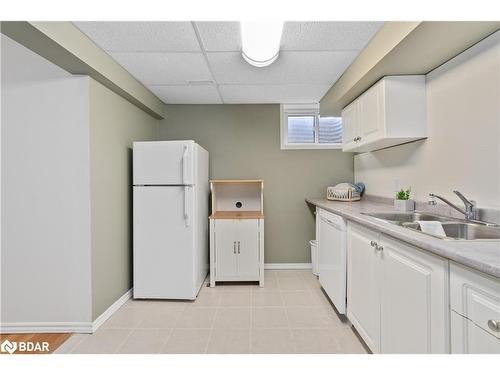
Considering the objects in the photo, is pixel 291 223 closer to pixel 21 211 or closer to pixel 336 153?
pixel 336 153

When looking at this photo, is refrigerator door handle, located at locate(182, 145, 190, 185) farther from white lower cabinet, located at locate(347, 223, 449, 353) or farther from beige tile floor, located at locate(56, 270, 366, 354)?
white lower cabinet, located at locate(347, 223, 449, 353)

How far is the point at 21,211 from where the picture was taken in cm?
202

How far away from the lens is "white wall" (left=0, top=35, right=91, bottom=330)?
202cm

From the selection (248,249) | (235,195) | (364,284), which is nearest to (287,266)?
(248,249)

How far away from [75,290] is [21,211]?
74 centimetres

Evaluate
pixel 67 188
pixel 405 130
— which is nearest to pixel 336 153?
pixel 405 130

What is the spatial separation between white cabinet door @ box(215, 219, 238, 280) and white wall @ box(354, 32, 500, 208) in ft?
6.00

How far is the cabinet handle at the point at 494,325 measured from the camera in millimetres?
820

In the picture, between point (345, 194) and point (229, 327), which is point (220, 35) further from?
point (229, 327)

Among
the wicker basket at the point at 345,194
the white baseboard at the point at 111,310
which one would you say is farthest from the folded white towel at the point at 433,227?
the white baseboard at the point at 111,310

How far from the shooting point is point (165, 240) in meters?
2.59

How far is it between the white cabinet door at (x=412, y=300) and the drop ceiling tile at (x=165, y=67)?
2006 mm

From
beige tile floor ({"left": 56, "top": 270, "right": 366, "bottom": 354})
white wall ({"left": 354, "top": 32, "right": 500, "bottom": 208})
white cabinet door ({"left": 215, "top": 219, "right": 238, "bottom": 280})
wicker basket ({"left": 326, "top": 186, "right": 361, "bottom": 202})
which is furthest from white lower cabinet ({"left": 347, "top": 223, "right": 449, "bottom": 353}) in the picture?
white cabinet door ({"left": 215, "top": 219, "right": 238, "bottom": 280})

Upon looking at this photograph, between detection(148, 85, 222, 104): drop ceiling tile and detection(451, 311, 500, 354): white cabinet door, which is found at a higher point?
detection(148, 85, 222, 104): drop ceiling tile
